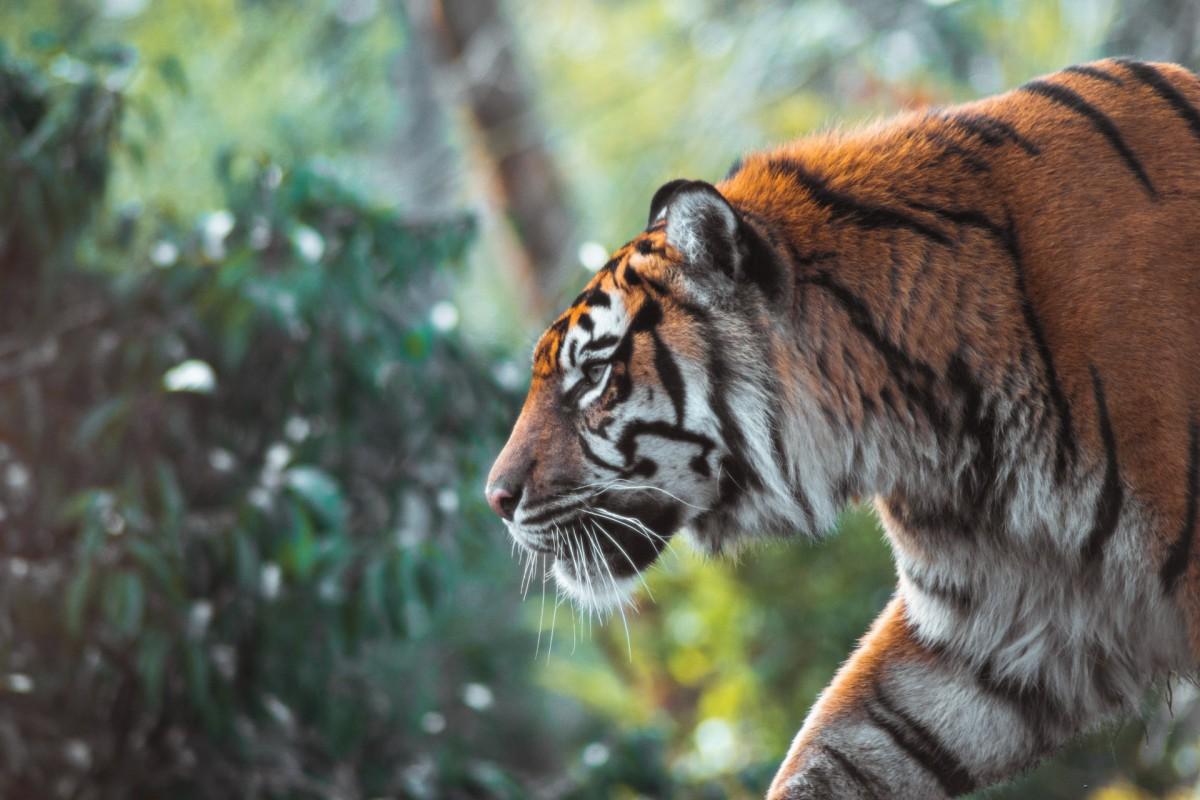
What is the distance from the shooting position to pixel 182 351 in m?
3.86

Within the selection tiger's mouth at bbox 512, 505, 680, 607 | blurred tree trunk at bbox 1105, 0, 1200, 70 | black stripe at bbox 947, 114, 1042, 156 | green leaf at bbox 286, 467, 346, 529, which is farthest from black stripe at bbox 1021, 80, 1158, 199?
blurred tree trunk at bbox 1105, 0, 1200, 70

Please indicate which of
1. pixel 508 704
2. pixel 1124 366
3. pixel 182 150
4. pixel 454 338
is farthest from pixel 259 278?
pixel 182 150

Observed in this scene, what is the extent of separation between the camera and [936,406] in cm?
217

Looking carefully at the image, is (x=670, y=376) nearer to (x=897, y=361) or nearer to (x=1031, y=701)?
(x=897, y=361)

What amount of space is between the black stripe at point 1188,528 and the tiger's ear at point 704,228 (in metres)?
0.76

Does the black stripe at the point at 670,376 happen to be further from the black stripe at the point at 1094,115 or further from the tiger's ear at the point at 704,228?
the black stripe at the point at 1094,115

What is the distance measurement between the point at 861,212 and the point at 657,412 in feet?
1.62

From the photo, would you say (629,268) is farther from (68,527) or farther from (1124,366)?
(68,527)

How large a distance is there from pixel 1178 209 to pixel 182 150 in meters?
7.39

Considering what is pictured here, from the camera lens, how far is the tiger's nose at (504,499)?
234cm

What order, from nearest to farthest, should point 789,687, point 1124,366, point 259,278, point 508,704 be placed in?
point 1124,366 < point 259,278 < point 789,687 < point 508,704

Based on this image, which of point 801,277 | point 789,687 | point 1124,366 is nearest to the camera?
point 1124,366

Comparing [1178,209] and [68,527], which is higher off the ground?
[1178,209]

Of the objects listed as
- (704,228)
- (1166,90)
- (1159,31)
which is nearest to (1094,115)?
(1166,90)
